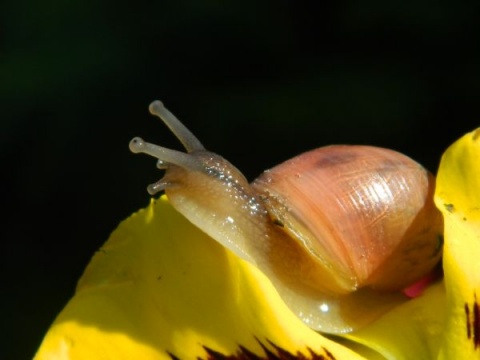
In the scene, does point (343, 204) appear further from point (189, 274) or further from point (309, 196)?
point (189, 274)

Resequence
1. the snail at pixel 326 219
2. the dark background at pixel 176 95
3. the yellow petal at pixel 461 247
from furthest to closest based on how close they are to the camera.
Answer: the dark background at pixel 176 95
the snail at pixel 326 219
the yellow petal at pixel 461 247

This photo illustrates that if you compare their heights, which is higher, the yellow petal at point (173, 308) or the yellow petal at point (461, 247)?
the yellow petal at point (173, 308)

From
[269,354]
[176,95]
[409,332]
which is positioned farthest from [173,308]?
[176,95]

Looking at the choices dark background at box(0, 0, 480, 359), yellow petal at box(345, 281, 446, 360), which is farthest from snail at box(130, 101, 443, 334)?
dark background at box(0, 0, 480, 359)

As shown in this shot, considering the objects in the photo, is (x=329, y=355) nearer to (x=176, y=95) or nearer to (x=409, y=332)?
(x=409, y=332)

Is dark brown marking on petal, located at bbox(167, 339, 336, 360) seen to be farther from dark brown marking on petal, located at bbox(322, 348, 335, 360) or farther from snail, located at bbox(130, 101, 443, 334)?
snail, located at bbox(130, 101, 443, 334)

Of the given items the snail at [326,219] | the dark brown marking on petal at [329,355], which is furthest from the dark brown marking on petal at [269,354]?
the snail at [326,219]

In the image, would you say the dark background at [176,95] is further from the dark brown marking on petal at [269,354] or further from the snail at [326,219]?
the dark brown marking on petal at [269,354]
